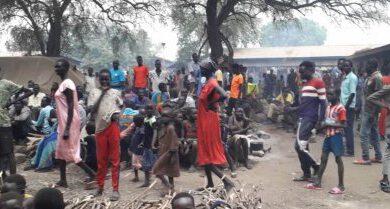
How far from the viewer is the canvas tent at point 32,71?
1499 centimetres

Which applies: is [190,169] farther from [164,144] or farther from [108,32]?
[108,32]

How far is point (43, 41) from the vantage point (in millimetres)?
18688

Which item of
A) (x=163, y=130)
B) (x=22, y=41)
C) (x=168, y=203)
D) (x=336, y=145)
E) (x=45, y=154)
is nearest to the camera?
(x=168, y=203)

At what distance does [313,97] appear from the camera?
639 cm

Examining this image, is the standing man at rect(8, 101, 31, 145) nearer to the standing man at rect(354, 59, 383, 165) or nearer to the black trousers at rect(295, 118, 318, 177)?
the black trousers at rect(295, 118, 318, 177)

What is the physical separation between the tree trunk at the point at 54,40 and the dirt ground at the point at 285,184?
11001 millimetres

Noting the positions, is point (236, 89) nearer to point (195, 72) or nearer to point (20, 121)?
point (195, 72)

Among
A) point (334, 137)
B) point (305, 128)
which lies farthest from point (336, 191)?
point (305, 128)

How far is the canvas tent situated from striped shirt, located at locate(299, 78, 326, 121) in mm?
10426

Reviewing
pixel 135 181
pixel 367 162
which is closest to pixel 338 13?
pixel 367 162

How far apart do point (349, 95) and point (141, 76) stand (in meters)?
5.44

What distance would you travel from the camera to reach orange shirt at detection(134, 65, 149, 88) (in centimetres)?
1144

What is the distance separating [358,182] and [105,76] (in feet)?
14.1

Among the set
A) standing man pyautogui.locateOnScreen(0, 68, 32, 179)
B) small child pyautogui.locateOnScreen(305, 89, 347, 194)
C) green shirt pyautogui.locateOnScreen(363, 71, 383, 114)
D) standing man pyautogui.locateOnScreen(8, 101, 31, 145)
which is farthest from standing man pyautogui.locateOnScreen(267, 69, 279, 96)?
standing man pyautogui.locateOnScreen(0, 68, 32, 179)
